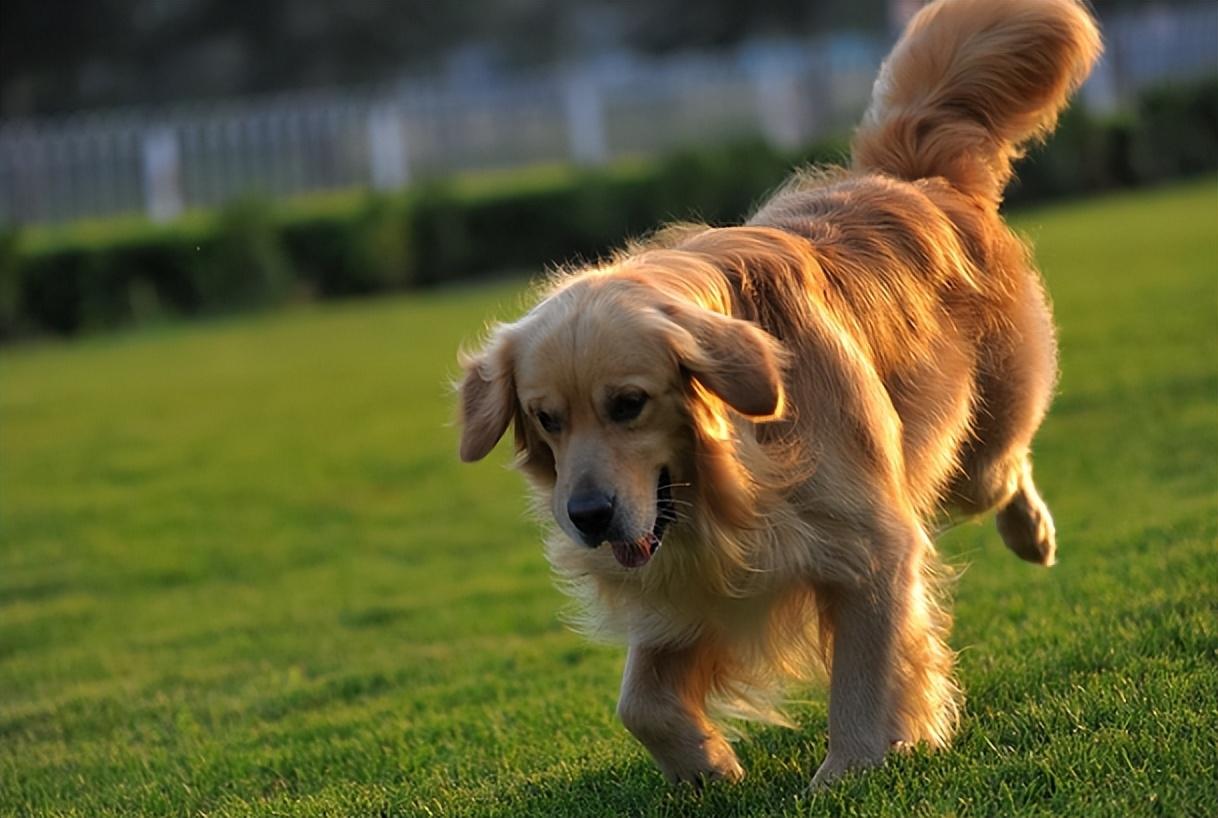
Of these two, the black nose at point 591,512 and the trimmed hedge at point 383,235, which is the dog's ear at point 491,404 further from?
the trimmed hedge at point 383,235

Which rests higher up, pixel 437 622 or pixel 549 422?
pixel 549 422

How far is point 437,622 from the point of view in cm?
785

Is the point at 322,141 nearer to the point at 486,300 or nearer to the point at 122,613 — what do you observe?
the point at 486,300

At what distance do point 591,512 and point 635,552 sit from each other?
0.27 m

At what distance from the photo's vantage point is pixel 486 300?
2173 centimetres

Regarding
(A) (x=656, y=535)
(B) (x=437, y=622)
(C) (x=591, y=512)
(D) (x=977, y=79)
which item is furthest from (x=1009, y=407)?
(B) (x=437, y=622)

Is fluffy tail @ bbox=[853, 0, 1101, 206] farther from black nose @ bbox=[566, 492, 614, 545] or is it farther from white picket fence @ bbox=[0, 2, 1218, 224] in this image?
white picket fence @ bbox=[0, 2, 1218, 224]

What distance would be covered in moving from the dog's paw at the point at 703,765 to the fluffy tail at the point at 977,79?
2185 millimetres

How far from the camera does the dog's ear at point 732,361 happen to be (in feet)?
13.2

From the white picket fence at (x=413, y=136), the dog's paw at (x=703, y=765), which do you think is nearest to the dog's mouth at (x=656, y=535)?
the dog's paw at (x=703, y=765)

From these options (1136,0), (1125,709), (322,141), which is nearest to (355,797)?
(1125,709)

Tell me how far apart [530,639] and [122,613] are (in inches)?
108

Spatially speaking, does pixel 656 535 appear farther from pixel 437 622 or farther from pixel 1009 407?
pixel 437 622

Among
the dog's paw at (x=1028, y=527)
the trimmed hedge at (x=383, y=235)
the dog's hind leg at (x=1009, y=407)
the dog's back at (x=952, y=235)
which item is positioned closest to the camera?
the dog's back at (x=952, y=235)
